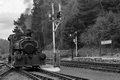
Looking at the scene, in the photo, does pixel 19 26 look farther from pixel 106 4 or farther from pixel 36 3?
pixel 106 4

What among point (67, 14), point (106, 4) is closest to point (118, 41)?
point (106, 4)

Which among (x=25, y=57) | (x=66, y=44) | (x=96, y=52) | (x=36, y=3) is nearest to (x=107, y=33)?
(x=96, y=52)

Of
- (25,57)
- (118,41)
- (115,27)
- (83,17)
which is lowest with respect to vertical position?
(25,57)

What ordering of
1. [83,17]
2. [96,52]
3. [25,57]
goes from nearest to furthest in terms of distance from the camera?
[25,57], [96,52], [83,17]

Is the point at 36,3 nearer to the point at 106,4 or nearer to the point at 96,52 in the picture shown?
the point at 106,4

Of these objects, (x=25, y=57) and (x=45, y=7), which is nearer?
(x=25, y=57)

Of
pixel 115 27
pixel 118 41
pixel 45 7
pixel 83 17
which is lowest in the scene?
pixel 118 41

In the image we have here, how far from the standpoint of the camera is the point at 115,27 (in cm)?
3198

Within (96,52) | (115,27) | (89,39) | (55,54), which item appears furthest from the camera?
(89,39)

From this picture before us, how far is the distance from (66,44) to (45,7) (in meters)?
A: 20.3

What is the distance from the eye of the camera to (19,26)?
241 ft

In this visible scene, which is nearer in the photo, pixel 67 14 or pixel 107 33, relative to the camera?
pixel 107 33

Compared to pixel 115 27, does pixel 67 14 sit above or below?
above

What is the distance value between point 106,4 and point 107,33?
862 cm
